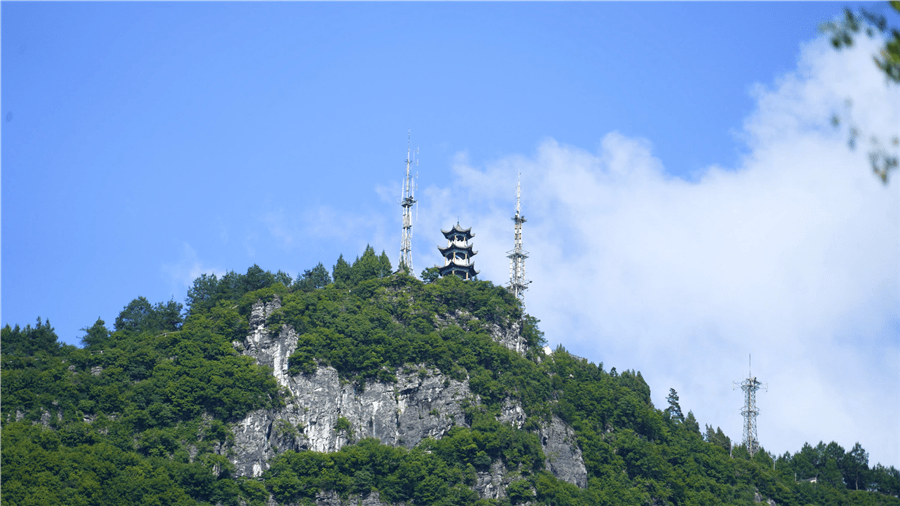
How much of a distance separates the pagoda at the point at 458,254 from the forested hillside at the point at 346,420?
7738mm

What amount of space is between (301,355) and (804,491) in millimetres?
54467

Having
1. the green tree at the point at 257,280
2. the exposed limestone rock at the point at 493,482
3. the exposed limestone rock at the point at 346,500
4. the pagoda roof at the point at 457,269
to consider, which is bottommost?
the exposed limestone rock at the point at 346,500

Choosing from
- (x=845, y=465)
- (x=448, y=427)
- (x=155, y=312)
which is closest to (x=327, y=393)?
(x=448, y=427)

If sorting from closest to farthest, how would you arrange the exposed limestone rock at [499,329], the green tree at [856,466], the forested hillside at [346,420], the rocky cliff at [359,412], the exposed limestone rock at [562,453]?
1. the forested hillside at [346,420]
2. the rocky cliff at [359,412]
3. the exposed limestone rock at [562,453]
4. the exposed limestone rock at [499,329]
5. the green tree at [856,466]

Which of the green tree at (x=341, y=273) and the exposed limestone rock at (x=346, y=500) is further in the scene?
the green tree at (x=341, y=273)

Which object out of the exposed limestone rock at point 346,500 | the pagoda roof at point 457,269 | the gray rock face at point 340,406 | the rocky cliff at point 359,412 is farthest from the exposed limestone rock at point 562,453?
the pagoda roof at point 457,269

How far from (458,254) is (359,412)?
2871cm

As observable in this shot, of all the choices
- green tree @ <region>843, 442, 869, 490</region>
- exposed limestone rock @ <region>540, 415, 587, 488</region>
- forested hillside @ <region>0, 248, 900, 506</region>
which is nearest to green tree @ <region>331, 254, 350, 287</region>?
forested hillside @ <region>0, 248, 900, 506</region>

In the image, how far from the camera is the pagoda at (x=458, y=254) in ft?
388

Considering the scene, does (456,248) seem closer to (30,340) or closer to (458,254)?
(458,254)

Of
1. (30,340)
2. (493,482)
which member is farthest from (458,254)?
(30,340)

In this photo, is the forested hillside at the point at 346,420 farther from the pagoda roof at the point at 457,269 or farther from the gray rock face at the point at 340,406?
the pagoda roof at the point at 457,269

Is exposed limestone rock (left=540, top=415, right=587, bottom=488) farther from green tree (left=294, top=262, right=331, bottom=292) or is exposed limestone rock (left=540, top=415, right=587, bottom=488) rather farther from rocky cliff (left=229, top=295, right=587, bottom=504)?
green tree (left=294, top=262, right=331, bottom=292)

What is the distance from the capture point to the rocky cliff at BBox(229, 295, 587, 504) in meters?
92.1
